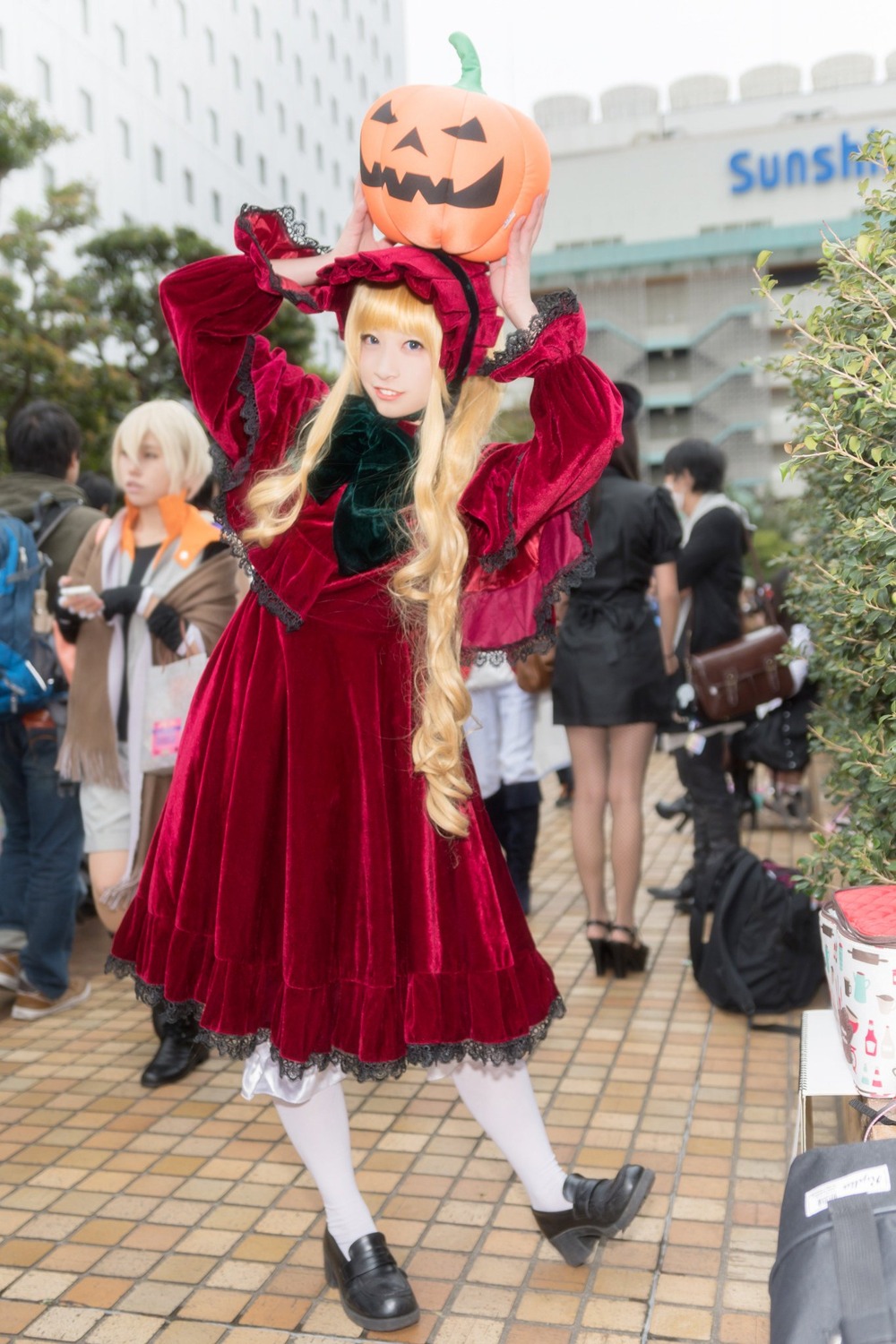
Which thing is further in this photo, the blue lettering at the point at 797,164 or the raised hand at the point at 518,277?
the blue lettering at the point at 797,164

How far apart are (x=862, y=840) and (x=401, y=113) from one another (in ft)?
5.18

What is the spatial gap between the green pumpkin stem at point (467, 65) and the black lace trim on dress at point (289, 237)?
39 centimetres

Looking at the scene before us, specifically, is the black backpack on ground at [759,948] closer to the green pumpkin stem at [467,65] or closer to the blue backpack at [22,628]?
the blue backpack at [22,628]

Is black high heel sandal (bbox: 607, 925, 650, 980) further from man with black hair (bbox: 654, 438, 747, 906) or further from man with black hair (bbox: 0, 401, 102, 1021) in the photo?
man with black hair (bbox: 0, 401, 102, 1021)

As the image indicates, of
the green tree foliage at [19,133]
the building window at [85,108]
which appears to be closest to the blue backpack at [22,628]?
the green tree foliage at [19,133]

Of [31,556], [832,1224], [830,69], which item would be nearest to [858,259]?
[832,1224]

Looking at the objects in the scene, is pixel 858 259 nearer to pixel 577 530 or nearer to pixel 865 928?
pixel 577 530


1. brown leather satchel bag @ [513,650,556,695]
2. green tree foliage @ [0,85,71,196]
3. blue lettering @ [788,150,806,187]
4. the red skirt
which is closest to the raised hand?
the red skirt

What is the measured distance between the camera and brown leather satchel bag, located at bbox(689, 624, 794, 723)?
16.1 ft

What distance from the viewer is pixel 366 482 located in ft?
7.48

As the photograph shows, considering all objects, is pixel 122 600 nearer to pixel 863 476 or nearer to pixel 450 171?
pixel 450 171

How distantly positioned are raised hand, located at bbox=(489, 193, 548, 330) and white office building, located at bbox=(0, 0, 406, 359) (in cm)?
2221

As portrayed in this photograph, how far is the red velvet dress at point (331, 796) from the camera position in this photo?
2.19 m

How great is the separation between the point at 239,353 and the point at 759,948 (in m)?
2.53
